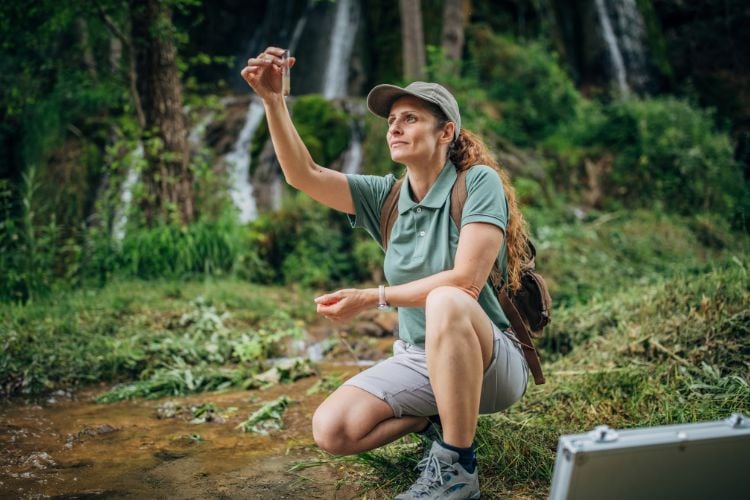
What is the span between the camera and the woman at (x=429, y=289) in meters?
2.19

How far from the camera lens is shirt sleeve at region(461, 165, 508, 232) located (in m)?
2.29

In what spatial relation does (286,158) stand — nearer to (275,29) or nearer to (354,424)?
(354,424)

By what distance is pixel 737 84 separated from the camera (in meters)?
12.1

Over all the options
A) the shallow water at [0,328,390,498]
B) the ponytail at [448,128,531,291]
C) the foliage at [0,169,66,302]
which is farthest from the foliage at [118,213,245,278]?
the ponytail at [448,128,531,291]

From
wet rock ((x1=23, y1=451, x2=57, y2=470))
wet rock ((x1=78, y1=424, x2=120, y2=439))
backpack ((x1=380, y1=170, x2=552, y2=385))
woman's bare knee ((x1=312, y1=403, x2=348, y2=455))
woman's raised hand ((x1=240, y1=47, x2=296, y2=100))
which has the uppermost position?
woman's raised hand ((x1=240, y1=47, x2=296, y2=100))

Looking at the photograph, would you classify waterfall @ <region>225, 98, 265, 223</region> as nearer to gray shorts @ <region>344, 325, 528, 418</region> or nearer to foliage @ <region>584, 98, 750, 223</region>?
foliage @ <region>584, 98, 750, 223</region>

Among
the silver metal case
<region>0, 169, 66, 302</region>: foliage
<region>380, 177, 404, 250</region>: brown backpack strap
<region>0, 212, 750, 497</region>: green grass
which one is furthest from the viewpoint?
<region>0, 169, 66, 302</region>: foliage

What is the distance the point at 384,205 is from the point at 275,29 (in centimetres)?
1187

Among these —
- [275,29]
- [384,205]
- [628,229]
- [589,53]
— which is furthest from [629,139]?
[384,205]

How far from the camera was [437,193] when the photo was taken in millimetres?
2502

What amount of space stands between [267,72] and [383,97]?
48cm

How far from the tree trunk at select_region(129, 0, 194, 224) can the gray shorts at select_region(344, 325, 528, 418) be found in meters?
4.60

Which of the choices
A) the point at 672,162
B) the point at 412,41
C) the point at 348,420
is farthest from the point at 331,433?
the point at 672,162

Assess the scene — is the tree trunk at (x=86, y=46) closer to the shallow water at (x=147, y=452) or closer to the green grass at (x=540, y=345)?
the green grass at (x=540, y=345)
